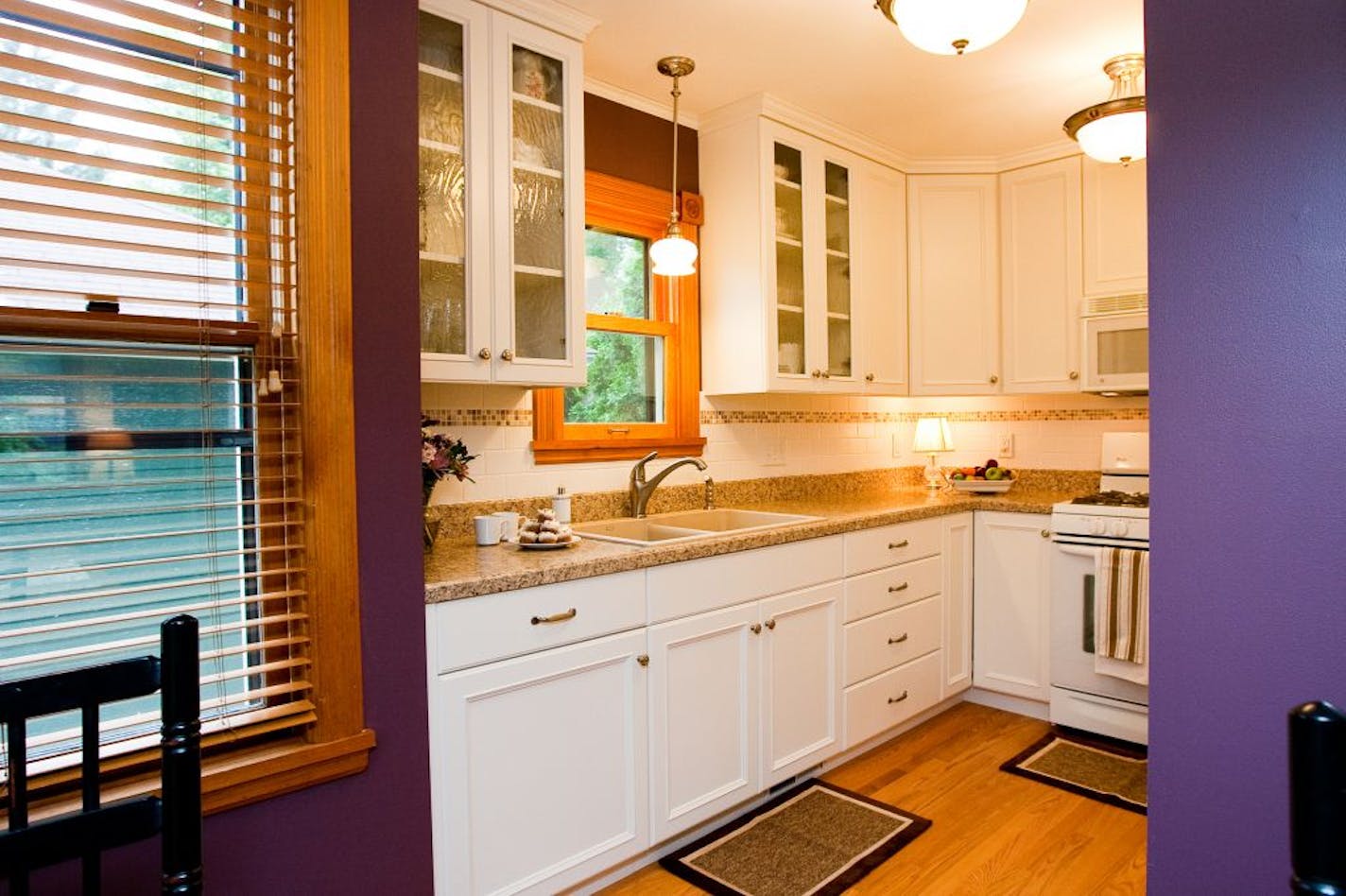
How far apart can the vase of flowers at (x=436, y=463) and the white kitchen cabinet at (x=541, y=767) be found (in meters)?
0.52

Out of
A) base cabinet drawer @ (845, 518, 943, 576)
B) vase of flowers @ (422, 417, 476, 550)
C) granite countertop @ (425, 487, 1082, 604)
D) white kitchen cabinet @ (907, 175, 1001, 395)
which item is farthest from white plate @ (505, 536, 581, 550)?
white kitchen cabinet @ (907, 175, 1001, 395)

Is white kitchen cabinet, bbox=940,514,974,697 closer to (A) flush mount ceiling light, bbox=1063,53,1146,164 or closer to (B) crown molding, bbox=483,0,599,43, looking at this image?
(A) flush mount ceiling light, bbox=1063,53,1146,164

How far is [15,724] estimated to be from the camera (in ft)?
2.80

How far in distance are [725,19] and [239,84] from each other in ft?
5.03

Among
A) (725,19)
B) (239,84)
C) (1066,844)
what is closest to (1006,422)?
(1066,844)

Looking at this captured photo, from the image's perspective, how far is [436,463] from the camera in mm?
2143

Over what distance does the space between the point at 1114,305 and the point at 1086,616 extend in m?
1.35

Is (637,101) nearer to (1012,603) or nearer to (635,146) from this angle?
(635,146)

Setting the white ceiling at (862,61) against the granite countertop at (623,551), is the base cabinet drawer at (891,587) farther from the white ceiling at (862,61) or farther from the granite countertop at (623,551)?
the white ceiling at (862,61)

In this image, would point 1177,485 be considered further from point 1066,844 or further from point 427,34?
point 427,34

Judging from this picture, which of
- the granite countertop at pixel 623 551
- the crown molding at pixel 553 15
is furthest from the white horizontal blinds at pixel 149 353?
the crown molding at pixel 553 15

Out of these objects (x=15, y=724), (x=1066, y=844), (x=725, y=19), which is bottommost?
(x=1066, y=844)

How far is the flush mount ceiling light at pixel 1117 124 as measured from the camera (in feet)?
8.05

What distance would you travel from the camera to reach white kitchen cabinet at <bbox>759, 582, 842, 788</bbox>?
2.59 metres
